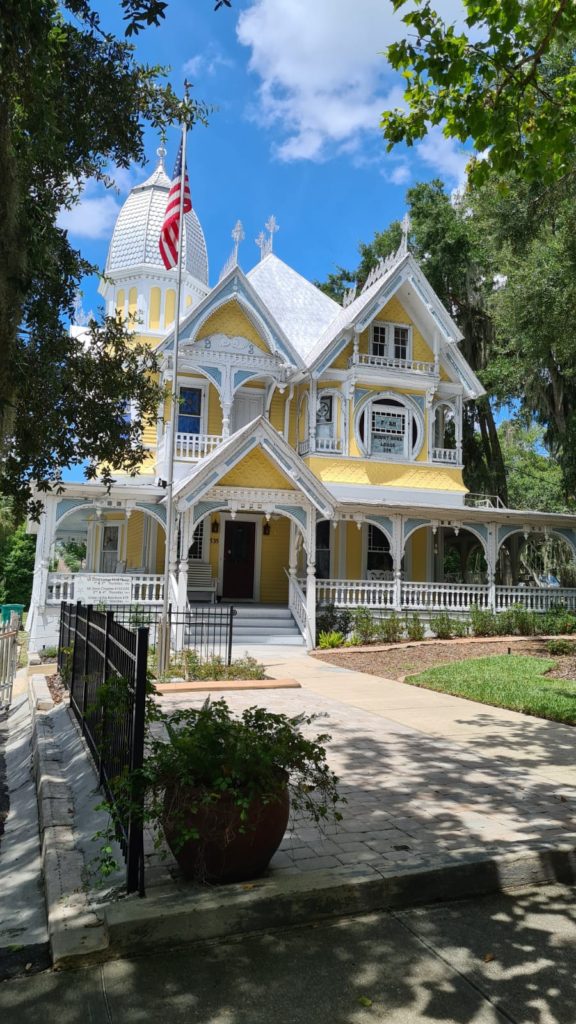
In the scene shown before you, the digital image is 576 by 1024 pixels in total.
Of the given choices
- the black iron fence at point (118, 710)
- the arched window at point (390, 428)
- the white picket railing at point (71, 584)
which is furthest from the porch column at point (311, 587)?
the black iron fence at point (118, 710)

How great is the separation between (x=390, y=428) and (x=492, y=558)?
5.43m

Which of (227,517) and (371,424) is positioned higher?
(371,424)

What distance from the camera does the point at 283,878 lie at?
3.97m

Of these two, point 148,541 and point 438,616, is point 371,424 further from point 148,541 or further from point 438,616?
point 148,541

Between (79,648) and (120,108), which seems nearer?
(120,108)

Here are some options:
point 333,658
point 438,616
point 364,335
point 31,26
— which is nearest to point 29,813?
point 31,26

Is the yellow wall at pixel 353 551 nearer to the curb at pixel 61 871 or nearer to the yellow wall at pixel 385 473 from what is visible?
the yellow wall at pixel 385 473

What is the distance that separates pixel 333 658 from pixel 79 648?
8.93 metres

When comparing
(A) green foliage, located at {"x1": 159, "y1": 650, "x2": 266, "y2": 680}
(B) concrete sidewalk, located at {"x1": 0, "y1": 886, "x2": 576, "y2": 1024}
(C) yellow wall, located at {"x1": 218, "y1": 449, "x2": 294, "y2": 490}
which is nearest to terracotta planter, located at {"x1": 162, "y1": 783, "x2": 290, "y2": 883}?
(B) concrete sidewalk, located at {"x1": 0, "y1": 886, "x2": 576, "y2": 1024}

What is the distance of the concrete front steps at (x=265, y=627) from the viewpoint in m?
18.1

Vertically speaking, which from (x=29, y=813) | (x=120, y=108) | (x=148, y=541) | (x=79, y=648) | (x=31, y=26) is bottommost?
(x=29, y=813)

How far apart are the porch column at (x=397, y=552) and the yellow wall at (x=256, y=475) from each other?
400cm

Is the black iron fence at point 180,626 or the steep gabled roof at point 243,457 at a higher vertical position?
the steep gabled roof at point 243,457

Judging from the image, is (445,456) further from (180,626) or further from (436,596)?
(180,626)
